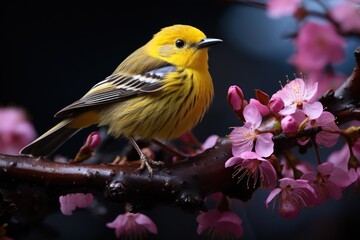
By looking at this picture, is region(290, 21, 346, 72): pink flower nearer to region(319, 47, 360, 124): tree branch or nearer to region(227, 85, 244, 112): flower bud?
region(319, 47, 360, 124): tree branch

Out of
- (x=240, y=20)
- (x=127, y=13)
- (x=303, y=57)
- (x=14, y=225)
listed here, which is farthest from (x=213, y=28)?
(x=14, y=225)

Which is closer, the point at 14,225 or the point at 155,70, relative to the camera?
the point at 14,225

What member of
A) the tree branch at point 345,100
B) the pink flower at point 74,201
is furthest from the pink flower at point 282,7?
the pink flower at point 74,201

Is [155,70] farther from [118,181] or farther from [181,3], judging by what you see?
[181,3]

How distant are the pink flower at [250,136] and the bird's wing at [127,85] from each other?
54 centimetres

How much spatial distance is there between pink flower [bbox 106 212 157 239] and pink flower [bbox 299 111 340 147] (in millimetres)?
465

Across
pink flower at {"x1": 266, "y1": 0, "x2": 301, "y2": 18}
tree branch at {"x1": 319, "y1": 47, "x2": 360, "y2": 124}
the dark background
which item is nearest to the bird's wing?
pink flower at {"x1": 266, "y1": 0, "x2": 301, "y2": 18}

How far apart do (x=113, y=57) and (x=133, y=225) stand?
1969 millimetres

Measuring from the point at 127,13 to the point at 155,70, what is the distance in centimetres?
212

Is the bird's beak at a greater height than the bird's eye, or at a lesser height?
greater

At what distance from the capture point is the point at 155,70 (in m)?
1.89

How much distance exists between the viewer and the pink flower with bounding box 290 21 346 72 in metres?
2.18

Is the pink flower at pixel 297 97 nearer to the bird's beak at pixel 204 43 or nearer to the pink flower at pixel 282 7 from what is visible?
the bird's beak at pixel 204 43

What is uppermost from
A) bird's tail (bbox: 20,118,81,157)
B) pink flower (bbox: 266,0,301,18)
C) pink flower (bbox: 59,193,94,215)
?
pink flower (bbox: 266,0,301,18)
